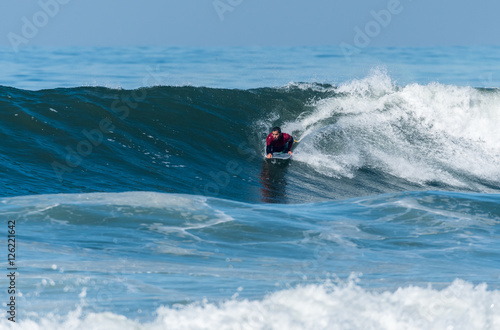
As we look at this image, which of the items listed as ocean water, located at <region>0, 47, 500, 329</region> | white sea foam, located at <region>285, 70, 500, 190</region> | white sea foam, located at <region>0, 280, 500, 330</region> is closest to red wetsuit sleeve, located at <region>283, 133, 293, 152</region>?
ocean water, located at <region>0, 47, 500, 329</region>

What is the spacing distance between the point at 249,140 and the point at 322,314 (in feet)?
39.0

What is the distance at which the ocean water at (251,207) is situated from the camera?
5.20 meters

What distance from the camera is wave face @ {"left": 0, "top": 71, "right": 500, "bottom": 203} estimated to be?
12.8 m

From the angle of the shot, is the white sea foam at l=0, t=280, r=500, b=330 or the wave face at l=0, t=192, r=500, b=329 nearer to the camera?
the white sea foam at l=0, t=280, r=500, b=330

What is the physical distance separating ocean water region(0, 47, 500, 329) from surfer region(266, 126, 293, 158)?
0.38m

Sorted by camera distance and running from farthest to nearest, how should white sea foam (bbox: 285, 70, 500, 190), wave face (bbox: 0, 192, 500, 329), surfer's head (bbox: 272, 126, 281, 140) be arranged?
white sea foam (bbox: 285, 70, 500, 190) < surfer's head (bbox: 272, 126, 281, 140) < wave face (bbox: 0, 192, 500, 329)

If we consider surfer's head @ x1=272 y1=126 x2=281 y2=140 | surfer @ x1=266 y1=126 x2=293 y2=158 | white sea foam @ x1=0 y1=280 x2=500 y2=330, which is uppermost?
surfer's head @ x1=272 y1=126 x2=281 y2=140

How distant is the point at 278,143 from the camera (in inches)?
567

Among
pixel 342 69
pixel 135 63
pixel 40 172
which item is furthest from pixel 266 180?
pixel 135 63

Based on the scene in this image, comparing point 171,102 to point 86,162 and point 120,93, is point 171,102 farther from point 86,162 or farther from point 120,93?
point 86,162

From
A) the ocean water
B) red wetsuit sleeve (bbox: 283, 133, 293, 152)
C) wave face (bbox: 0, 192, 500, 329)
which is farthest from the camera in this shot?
red wetsuit sleeve (bbox: 283, 133, 293, 152)

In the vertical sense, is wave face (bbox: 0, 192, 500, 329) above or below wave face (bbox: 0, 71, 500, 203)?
below

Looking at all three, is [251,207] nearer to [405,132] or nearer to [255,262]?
[255,262]

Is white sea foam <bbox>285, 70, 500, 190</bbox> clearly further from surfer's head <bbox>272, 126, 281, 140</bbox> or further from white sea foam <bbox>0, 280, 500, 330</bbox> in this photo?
white sea foam <bbox>0, 280, 500, 330</bbox>
